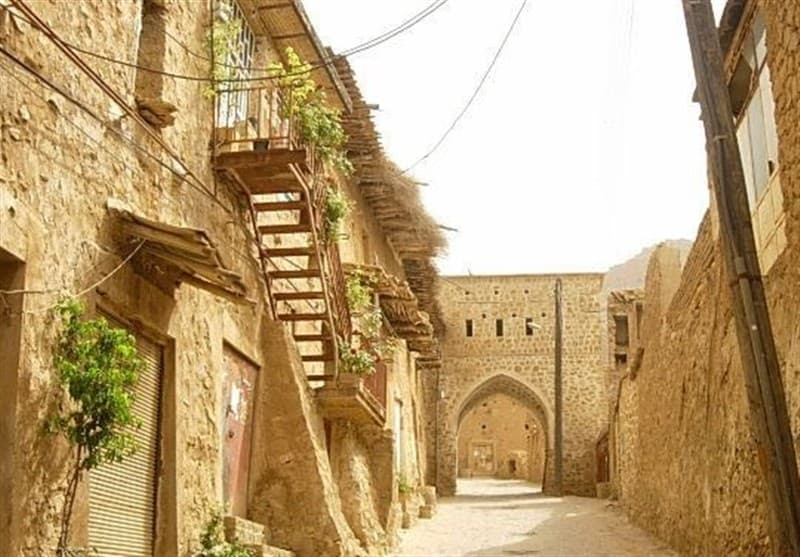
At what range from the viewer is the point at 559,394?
35.8 metres


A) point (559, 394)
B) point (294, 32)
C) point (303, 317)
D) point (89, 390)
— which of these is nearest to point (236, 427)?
point (303, 317)

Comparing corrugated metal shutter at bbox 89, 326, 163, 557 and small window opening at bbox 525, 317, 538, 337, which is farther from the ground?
small window opening at bbox 525, 317, 538, 337

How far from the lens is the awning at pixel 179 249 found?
27.9 ft

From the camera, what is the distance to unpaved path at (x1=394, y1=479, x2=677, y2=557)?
15992mm

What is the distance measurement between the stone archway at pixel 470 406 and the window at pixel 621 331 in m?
3.70

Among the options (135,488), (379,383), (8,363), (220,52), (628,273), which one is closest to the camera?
(8,363)

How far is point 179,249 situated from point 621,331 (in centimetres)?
2690

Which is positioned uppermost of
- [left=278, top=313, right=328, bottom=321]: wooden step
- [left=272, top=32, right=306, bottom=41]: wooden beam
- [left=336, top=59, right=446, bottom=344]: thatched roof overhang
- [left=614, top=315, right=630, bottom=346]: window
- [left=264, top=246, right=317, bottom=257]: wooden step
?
[left=272, top=32, right=306, bottom=41]: wooden beam

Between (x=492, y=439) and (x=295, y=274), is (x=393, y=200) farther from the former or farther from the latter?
(x=492, y=439)

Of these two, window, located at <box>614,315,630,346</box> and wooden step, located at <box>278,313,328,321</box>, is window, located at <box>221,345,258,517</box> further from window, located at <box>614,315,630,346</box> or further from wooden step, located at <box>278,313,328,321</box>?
window, located at <box>614,315,630,346</box>

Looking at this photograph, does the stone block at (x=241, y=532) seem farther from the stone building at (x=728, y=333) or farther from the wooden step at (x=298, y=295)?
the stone building at (x=728, y=333)

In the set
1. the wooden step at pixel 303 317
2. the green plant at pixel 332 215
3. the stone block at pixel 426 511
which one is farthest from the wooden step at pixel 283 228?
the stone block at pixel 426 511

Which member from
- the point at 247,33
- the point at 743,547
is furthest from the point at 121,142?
the point at 743,547

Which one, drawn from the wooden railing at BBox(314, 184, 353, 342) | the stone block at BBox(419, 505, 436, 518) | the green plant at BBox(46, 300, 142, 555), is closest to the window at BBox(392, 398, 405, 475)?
the stone block at BBox(419, 505, 436, 518)
